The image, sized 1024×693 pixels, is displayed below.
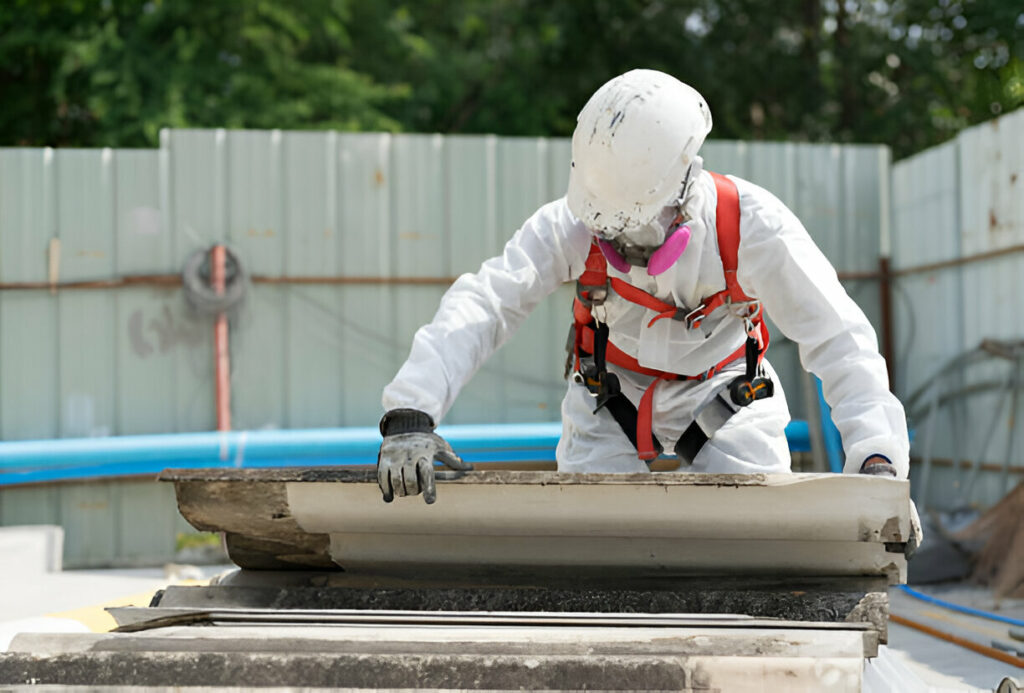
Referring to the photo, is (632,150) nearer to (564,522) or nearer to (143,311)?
(564,522)

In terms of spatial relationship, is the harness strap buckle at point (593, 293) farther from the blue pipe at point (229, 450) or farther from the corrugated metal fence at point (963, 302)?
the corrugated metal fence at point (963, 302)

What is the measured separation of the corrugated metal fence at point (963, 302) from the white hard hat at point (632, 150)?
14.0 feet

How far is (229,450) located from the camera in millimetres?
6070

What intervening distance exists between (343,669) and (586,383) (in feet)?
4.49

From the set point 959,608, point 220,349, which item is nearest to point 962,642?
point 959,608

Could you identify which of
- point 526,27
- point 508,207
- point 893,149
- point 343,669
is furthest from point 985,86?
point 343,669

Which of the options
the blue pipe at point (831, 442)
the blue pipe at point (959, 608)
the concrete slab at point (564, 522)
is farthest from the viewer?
the blue pipe at point (831, 442)

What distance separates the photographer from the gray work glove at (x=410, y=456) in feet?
6.23

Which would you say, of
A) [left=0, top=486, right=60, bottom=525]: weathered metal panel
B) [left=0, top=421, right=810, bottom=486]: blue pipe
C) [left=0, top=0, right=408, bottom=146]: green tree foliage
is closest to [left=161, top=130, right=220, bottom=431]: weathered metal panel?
[left=0, top=421, right=810, bottom=486]: blue pipe

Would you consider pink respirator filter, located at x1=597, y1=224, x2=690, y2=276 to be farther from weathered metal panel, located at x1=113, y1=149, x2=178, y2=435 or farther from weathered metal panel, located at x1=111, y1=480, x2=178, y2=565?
weathered metal panel, located at x1=111, y1=480, x2=178, y2=565

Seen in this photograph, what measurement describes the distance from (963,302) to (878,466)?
4786mm

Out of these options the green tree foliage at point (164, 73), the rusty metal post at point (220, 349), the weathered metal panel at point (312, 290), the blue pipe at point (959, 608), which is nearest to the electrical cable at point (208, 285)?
the rusty metal post at point (220, 349)

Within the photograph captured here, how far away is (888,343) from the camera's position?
279 inches

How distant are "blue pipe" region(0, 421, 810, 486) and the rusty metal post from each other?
9.7 inches
